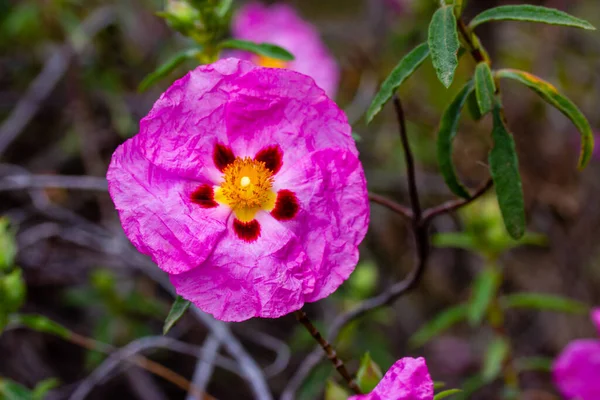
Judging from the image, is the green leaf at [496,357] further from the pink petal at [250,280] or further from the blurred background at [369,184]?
the pink petal at [250,280]

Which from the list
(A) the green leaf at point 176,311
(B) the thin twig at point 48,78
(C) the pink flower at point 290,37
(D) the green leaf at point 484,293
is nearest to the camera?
(A) the green leaf at point 176,311

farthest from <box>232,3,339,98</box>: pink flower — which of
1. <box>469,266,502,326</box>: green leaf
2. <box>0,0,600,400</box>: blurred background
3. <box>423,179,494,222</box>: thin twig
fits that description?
<box>423,179,494,222</box>: thin twig

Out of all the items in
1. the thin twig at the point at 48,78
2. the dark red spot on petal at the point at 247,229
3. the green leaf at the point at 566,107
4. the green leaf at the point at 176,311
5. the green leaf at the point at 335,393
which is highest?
the thin twig at the point at 48,78

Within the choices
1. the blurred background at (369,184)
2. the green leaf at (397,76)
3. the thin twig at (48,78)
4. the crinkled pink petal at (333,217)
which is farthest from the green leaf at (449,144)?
the thin twig at (48,78)

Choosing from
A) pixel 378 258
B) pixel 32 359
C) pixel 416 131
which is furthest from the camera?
pixel 416 131

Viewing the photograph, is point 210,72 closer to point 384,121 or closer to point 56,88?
point 56,88

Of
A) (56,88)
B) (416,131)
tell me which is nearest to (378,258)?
(416,131)

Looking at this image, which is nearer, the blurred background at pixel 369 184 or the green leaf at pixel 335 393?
the green leaf at pixel 335 393
